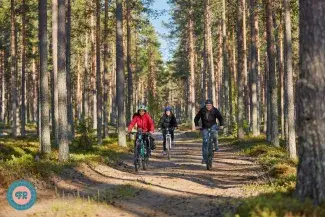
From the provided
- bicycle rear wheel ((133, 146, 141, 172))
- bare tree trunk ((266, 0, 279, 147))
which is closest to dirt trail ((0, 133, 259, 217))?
bicycle rear wheel ((133, 146, 141, 172))

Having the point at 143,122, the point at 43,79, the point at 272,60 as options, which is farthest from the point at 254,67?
the point at 43,79

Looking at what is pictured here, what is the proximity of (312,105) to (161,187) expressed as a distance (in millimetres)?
5431

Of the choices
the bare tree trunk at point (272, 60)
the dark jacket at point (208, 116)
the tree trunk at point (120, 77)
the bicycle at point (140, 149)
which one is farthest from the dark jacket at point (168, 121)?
the tree trunk at point (120, 77)

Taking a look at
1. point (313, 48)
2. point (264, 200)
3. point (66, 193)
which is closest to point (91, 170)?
point (66, 193)

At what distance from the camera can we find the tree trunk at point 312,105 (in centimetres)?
675

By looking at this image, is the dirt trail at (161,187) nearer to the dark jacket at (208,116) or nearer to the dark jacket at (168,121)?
the dark jacket at (208,116)

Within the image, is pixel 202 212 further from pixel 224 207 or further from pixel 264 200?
pixel 264 200

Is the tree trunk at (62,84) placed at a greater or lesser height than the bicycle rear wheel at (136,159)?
greater

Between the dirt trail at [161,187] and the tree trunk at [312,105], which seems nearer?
the tree trunk at [312,105]

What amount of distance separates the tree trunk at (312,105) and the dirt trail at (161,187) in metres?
2.01

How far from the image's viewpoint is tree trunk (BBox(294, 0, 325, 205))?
675cm

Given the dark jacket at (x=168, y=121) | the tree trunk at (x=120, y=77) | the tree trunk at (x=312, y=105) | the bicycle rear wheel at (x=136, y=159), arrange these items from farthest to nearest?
the tree trunk at (x=120, y=77) < the dark jacket at (x=168, y=121) < the bicycle rear wheel at (x=136, y=159) < the tree trunk at (x=312, y=105)

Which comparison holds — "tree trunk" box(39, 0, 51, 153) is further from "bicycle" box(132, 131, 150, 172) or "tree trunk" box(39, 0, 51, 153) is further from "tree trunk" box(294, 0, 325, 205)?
"tree trunk" box(294, 0, 325, 205)

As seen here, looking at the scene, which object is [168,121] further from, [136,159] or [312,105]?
[312,105]
